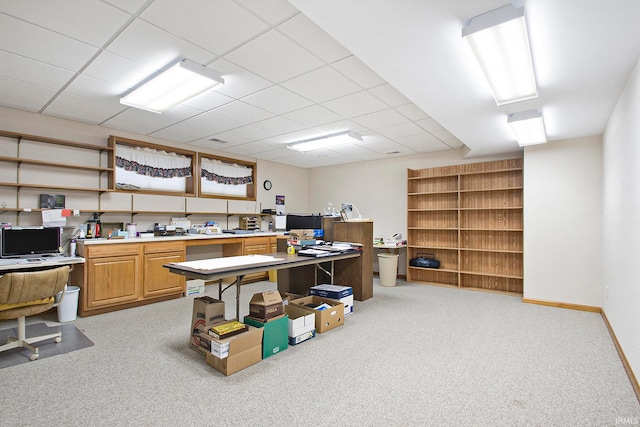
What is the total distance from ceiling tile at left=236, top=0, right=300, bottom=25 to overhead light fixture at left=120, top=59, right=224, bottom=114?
96cm

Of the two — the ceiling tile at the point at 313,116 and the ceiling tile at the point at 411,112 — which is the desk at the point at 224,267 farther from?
the ceiling tile at the point at 411,112

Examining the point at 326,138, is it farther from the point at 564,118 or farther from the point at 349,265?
the point at 564,118

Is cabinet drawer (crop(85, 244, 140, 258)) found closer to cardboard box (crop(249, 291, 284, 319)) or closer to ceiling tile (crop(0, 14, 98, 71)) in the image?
ceiling tile (crop(0, 14, 98, 71))

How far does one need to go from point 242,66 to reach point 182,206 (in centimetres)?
348

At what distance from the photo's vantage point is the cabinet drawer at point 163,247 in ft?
14.5

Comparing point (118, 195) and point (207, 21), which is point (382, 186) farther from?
point (207, 21)

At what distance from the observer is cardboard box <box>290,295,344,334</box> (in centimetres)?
327

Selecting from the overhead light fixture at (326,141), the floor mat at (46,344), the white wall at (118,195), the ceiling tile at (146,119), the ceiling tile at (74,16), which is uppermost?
the ceiling tile at (74,16)

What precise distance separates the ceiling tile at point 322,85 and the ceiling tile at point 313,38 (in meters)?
0.25

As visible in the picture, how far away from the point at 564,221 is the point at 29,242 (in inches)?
273

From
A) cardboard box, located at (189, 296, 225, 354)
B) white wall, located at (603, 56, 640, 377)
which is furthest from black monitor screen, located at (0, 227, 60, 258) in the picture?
white wall, located at (603, 56, 640, 377)

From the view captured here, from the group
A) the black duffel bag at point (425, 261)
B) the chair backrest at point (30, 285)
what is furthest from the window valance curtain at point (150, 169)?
the black duffel bag at point (425, 261)

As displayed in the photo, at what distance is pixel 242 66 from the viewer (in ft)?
9.32

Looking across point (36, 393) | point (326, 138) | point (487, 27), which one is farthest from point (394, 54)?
point (36, 393)
